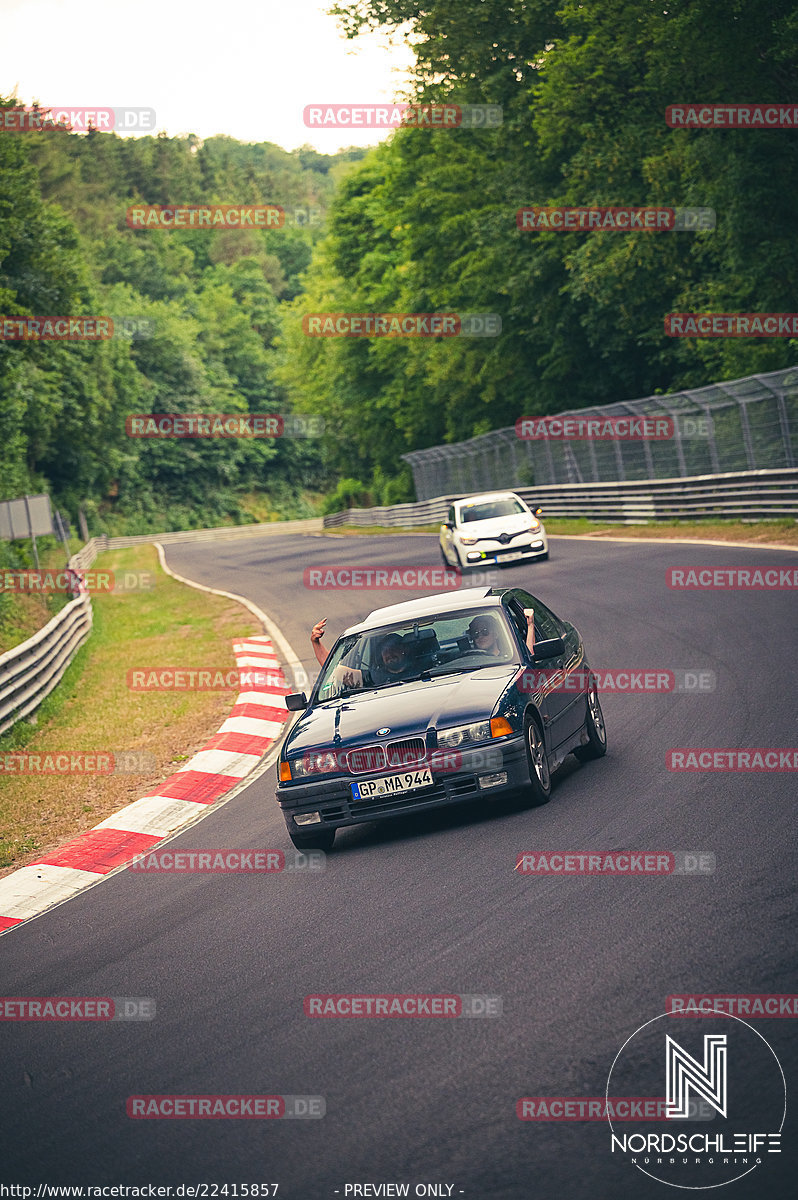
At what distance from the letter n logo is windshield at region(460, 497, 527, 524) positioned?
23.5 metres

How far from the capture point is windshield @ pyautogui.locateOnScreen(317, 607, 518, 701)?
9.33 metres


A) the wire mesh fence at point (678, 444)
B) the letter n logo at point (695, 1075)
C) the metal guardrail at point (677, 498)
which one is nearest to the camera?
the letter n logo at point (695, 1075)

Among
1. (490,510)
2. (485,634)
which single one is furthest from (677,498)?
(485,634)

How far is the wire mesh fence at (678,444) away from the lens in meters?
26.1

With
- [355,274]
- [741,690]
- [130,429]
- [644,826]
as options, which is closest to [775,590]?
[741,690]

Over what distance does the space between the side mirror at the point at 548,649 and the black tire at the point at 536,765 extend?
509 mm

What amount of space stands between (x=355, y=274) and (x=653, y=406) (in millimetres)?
41904

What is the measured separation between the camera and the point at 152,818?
424 inches

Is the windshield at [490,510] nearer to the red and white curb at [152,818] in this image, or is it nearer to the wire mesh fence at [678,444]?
the wire mesh fence at [678,444]

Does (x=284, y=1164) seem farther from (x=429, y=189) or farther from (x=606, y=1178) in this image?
(x=429, y=189)

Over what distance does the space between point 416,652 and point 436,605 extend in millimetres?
475

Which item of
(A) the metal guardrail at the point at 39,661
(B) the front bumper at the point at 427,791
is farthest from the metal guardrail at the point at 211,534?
(B) the front bumper at the point at 427,791

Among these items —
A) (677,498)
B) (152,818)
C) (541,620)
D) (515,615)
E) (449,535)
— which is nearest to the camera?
(515,615)

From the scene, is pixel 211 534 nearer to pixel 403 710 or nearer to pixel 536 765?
pixel 403 710
